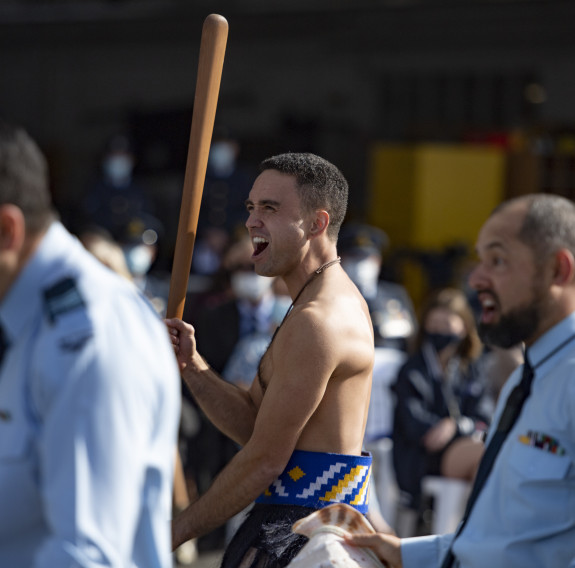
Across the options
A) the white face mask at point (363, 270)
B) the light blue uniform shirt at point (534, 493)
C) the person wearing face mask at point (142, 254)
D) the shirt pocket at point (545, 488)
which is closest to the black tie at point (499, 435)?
the light blue uniform shirt at point (534, 493)

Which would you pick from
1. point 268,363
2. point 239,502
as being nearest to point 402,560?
point 239,502

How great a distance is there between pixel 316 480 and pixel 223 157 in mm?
9192

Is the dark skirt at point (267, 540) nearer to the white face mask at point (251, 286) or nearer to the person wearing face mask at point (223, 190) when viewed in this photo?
the white face mask at point (251, 286)

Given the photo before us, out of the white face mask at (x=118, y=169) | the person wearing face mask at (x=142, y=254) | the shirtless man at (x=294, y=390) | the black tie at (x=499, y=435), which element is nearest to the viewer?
the black tie at (x=499, y=435)

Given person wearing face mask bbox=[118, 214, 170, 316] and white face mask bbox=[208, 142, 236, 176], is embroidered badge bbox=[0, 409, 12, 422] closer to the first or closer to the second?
person wearing face mask bbox=[118, 214, 170, 316]

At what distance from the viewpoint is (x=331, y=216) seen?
2.93 metres

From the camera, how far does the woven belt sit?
2.75 metres

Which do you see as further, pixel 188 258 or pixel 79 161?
pixel 79 161

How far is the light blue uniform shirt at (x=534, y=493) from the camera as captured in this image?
2.25 meters

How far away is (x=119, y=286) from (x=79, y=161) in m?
16.0

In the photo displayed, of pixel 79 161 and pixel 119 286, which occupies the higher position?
pixel 79 161

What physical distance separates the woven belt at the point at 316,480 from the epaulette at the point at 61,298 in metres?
1.16

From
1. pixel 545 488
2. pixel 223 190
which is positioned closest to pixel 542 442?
pixel 545 488

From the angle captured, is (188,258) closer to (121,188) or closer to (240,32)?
(121,188)
